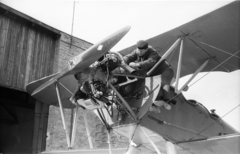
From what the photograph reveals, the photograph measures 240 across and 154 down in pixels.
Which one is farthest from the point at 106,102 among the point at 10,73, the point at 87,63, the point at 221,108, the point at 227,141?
the point at 10,73

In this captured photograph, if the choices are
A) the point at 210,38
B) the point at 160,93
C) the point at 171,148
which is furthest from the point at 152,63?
the point at 171,148

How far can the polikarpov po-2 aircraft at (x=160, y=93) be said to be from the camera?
387 centimetres

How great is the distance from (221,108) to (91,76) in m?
4.80

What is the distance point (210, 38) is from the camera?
496 centimetres

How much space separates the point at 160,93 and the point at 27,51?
651 centimetres

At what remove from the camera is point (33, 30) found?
380 inches

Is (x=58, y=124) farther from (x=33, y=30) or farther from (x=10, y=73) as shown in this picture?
(x=33, y=30)

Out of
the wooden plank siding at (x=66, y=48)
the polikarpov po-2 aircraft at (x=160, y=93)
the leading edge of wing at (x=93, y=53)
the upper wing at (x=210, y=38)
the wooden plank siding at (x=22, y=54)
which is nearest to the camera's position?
the leading edge of wing at (x=93, y=53)

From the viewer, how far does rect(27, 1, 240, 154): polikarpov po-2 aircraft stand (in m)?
3.87

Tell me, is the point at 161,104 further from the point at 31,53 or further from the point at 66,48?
the point at 66,48

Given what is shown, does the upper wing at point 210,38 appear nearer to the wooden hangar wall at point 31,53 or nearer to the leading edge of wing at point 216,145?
the leading edge of wing at point 216,145

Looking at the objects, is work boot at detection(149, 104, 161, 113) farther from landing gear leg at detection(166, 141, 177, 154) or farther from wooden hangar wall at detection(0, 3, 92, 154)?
wooden hangar wall at detection(0, 3, 92, 154)

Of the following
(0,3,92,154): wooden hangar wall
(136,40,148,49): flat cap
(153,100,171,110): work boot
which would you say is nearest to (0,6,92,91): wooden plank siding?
(0,3,92,154): wooden hangar wall

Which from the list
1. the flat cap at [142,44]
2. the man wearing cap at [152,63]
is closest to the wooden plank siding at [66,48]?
the man wearing cap at [152,63]
